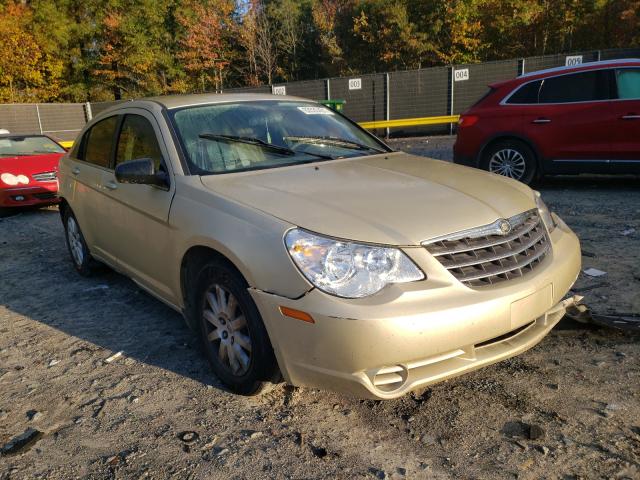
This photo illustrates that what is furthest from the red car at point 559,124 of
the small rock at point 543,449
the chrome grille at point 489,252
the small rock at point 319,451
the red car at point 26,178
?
the red car at point 26,178

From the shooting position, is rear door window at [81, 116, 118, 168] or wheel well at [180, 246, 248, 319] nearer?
wheel well at [180, 246, 248, 319]

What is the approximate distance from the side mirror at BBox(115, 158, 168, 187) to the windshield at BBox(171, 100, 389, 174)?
0.22m

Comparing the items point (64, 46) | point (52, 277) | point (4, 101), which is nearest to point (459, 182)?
point (52, 277)

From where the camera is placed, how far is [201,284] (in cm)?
301

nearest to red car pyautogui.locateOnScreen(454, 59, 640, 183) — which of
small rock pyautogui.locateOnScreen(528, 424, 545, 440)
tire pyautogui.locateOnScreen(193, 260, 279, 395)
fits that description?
small rock pyautogui.locateOnScreen(528, 424, 545, 440)

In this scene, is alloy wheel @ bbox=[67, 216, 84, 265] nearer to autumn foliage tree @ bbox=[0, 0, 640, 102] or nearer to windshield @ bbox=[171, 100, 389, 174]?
windshield @ bbox=[171, 100, 389, 174]

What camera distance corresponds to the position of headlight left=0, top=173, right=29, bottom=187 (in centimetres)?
850

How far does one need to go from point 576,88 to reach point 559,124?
0.52 m

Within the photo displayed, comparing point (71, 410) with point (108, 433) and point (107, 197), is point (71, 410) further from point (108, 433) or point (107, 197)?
point (107, 197)

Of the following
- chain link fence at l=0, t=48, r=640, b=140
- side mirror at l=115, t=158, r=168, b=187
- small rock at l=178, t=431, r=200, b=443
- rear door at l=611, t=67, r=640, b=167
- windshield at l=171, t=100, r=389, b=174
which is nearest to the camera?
small rock at l=178, t=431, r=200, b=443

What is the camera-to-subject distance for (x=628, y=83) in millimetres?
7082

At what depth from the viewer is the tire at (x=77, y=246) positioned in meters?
4.96

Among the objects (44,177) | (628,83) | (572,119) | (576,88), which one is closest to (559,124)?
(572,119)

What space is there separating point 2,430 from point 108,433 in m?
0.57
